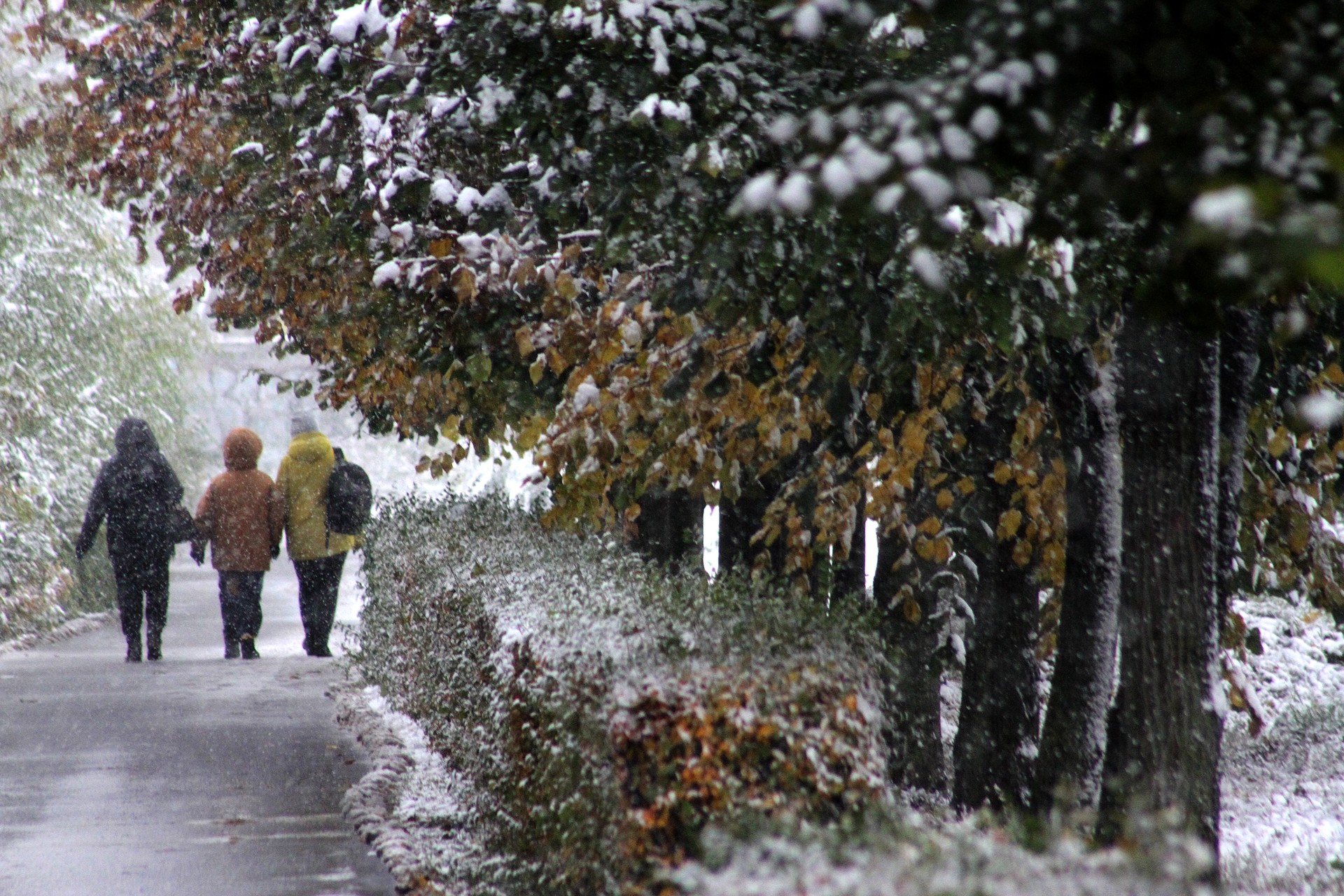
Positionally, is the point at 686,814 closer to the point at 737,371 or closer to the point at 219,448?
the point at 737,371

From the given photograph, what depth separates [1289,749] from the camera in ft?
35.2

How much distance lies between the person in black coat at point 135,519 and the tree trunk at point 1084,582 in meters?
8.20

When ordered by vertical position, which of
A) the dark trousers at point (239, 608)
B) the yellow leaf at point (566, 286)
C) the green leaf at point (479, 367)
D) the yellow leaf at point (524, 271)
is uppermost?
the yellow leaf at point (524, 271)

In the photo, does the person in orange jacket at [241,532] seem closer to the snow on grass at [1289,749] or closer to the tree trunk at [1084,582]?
the snow on grass at [1289,749]

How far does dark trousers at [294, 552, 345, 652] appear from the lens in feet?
40.0

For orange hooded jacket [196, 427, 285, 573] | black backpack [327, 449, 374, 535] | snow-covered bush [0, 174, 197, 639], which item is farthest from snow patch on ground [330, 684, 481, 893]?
snow-covered bush [0, 174, 197, 639]

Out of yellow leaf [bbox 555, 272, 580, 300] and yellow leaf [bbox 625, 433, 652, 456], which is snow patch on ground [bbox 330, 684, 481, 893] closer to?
yellow leaf [bbox 625, 433, 652, 456]

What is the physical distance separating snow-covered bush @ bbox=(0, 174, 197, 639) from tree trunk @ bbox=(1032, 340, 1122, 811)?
37.7 feet

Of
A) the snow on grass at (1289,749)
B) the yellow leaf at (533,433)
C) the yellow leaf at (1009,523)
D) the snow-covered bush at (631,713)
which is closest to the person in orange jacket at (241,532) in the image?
the yellow leaf at (533,433)

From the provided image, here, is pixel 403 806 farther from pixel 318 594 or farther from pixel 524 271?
pixel 318 594

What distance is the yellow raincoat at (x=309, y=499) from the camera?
1218 centimetres

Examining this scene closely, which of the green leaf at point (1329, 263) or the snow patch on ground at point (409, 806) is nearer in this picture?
the green leaf at point (1329, 263)

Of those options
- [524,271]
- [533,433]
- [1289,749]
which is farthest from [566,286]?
[1289,749]

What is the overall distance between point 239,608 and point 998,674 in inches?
303
